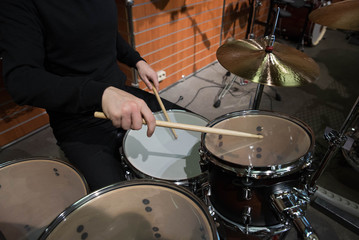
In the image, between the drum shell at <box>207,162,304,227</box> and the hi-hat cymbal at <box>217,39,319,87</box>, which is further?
the hi-hat cymbal at <box>217,39,319,87</box>

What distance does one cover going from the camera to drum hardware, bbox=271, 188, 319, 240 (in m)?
0.62

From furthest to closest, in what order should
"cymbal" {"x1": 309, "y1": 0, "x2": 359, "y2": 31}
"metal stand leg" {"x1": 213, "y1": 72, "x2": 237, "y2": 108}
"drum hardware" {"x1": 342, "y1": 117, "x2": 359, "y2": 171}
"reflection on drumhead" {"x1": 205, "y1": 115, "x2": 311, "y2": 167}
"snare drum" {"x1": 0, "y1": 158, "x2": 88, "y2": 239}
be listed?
1. "metal stand leg" {"x1": 213, "y1": 72, "x2": 237, "y2": 108}
2. "drum hardware" {"x1": 342, "y1": 117, "x2": 359, "y2": 171}
3. "cymbal" {"x1": 309, "y1": 0, "x2": 359, "y2": 31}
4. "reflection on drumhead" {"x1": 205, "y1": 115, "x2": 311, "y2": 167}
5. "snare drum" {"x1": 0, "y1": 158, "x2": 88, "y2": 239}

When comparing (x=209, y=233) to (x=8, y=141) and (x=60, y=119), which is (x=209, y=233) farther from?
(x=8, y=141)

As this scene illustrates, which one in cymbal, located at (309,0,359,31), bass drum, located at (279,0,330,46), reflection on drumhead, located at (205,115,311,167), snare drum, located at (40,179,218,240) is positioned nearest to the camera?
snare drum, located at (40,179,218,240)

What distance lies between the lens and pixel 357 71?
2879 millimetres

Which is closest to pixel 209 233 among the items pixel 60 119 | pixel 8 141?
pixel 60 119

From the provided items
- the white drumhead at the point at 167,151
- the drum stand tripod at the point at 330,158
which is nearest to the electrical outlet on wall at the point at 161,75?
the white drumhead at the point at 167,151

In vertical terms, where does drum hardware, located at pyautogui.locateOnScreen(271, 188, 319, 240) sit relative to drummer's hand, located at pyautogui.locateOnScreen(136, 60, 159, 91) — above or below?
below

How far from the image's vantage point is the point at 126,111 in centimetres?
61

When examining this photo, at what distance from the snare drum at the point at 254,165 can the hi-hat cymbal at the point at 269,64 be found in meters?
0.17

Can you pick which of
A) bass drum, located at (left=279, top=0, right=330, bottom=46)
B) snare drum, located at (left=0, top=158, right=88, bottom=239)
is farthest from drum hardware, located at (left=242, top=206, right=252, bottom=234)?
bass drum, located at (left=279, top=0, right=330, bottom=46)

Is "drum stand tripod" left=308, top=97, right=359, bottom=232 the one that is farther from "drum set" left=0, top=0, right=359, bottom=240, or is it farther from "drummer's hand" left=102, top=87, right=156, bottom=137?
"drummer's hand" left=102, top=87, right=156, bottom=137

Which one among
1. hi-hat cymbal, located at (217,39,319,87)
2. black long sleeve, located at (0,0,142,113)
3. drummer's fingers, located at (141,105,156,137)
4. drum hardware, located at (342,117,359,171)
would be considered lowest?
drum hardware, located at (342,117,359,171)

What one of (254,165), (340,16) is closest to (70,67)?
(254,165)
